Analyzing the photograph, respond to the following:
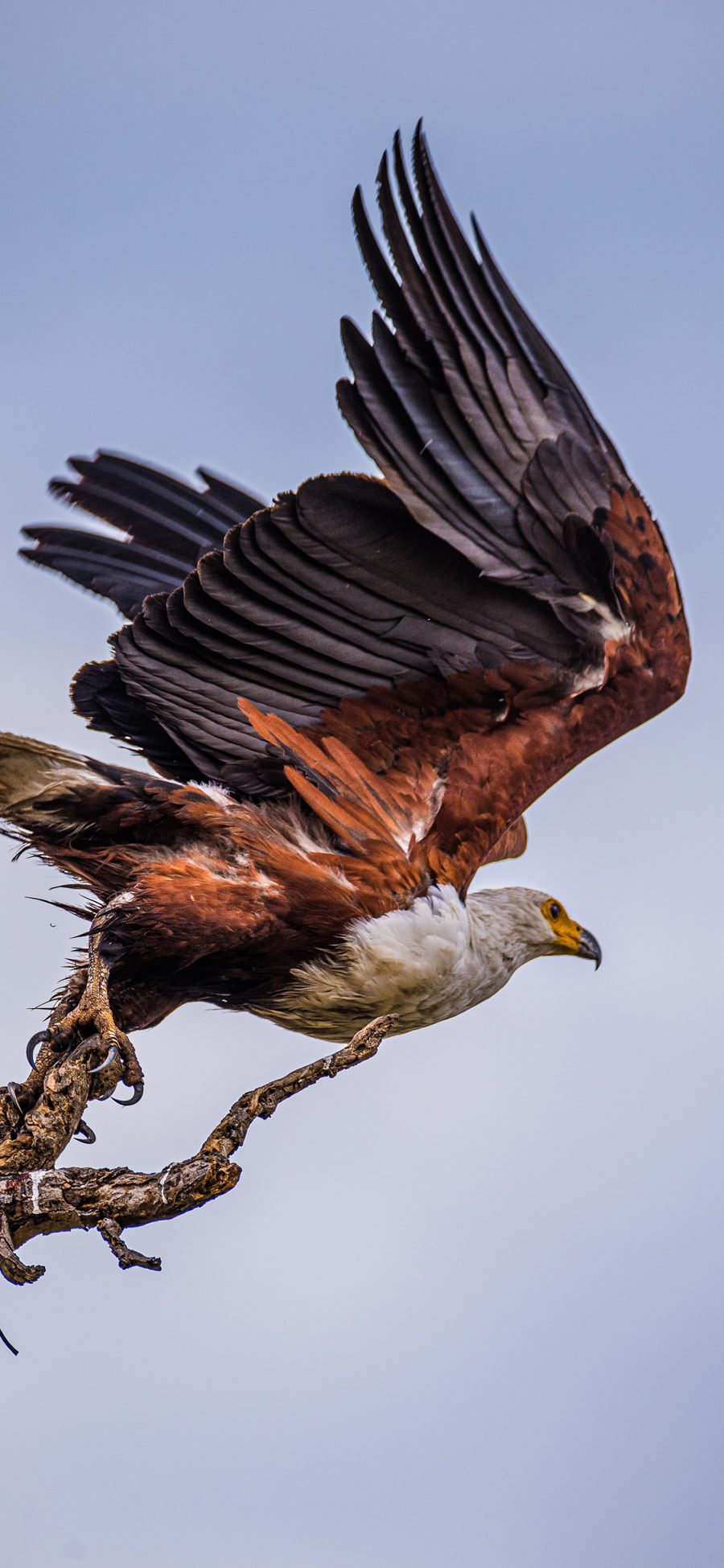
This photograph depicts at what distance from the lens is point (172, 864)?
5832 millimetres

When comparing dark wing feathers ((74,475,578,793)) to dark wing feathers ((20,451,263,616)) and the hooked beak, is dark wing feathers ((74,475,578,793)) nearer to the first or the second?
dark wing feathers ((20,451,263,616))

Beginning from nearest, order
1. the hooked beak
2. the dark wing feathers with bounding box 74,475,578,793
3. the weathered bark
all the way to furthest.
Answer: the weathered bark < the dark wing feathers with bounding box 74,475,578,793 < the hooked beak

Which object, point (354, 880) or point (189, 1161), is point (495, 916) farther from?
point (189, 1161)

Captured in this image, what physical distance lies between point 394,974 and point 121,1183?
1.37 meters

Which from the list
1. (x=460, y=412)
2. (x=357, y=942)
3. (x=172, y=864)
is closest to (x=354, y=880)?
(x=357, y=942)

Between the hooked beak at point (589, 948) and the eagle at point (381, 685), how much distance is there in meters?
1.12

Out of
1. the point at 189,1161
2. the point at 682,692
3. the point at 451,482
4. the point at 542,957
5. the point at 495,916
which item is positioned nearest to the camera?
the point at 189,1161

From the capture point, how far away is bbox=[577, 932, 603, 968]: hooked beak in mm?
7305

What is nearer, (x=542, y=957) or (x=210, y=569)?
(x=210, y=569)

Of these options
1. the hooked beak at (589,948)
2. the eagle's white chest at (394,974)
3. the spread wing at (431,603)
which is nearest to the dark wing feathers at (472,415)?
the spread wing at (431,603)

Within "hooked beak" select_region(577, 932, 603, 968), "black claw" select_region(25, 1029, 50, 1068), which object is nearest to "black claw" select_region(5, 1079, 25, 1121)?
"black claw" select_region(25, 1029, 50, 1068)

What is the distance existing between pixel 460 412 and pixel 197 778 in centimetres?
152

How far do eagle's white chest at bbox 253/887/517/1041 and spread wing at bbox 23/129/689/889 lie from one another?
0.18 meters

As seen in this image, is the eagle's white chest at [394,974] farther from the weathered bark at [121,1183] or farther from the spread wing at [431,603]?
the weathered bark at [121,1183]
